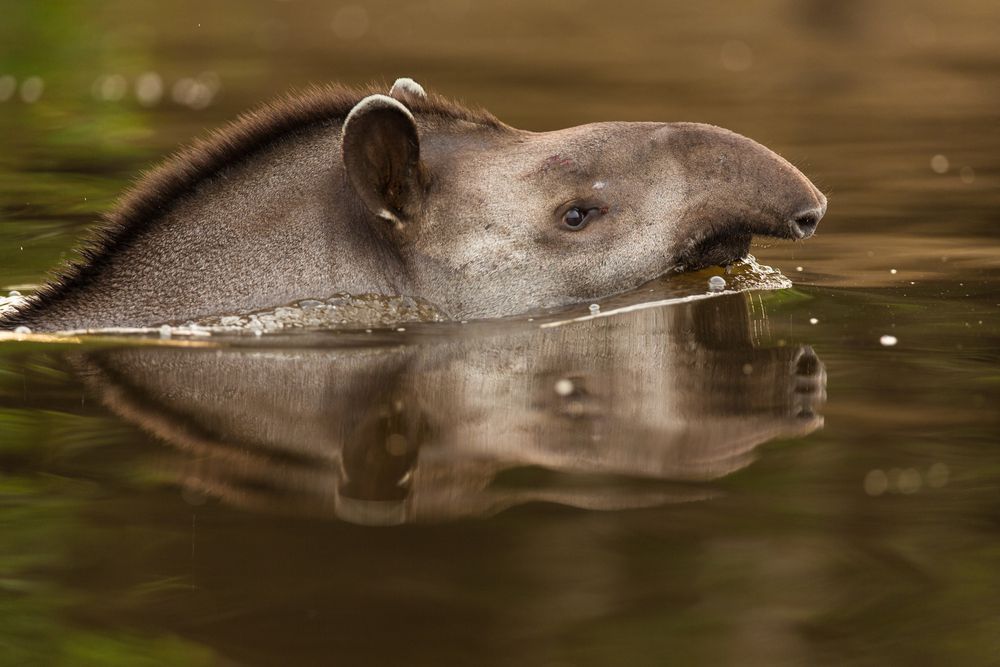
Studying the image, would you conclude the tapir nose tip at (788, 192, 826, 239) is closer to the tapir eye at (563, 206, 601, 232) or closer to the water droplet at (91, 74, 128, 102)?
the tapir eye at (563, 206, 601, 232)

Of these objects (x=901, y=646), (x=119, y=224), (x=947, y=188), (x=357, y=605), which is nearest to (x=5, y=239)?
(x=119, y=224)

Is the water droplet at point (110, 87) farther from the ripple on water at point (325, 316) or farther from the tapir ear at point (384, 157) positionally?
the tapir ear at point (384, 157)

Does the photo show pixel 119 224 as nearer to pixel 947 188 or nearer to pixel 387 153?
pixel 387 153

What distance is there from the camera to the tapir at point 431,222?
8445 mm

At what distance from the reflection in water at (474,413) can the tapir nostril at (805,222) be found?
1.69 ft

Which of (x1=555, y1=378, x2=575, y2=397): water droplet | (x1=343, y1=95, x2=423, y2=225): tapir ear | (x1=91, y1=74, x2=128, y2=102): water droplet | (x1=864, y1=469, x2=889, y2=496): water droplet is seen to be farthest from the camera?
(x1=91, y1=74, x2=128, y2=102): water droplet

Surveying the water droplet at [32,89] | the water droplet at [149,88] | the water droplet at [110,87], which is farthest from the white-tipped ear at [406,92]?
the water droplet at [32,89]

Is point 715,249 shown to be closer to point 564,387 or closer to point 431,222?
point 431,222

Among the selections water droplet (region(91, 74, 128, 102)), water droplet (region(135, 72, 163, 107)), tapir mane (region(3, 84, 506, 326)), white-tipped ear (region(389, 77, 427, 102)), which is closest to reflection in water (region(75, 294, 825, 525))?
tapir mane (region(3, 84, 506, 326))

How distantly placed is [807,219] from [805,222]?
0.11 ft

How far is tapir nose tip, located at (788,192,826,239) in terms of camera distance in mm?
8531

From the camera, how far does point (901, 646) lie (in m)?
4.39

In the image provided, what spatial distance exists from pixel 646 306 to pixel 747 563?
3880 millimetres

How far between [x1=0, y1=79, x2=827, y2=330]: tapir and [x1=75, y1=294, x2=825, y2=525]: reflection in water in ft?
1.42
